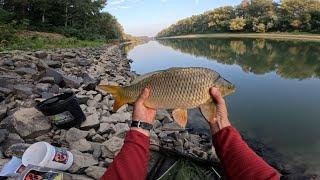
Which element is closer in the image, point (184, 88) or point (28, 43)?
point (184, 88)

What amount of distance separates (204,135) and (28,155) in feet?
16.2

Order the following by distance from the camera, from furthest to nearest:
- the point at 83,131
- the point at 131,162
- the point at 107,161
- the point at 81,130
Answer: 1. the point at 81,130
2. the point at 83,131
3. the point at 107,161
4. the point at 131,162

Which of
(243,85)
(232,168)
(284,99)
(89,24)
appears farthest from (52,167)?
(89,24)

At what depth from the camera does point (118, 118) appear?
26.6 ft

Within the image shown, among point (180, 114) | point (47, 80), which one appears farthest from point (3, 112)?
point (180, 114)

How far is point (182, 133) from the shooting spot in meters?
8.29

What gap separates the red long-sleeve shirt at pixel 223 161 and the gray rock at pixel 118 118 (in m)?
5.38

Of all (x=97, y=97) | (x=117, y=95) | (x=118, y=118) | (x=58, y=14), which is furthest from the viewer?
(x=58, y=14)

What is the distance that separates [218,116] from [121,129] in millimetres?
4726

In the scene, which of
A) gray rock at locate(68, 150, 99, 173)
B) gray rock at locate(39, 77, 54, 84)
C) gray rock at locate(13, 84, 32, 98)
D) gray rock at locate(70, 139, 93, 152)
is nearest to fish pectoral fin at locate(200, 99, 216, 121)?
gray rock at locate(68, 150, 99, 173)

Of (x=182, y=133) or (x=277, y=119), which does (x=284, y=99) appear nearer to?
(x=277, y=119)

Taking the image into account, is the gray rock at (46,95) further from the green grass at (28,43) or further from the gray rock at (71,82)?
the green grass at (28,43)

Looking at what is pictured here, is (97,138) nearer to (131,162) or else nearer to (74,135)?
(74,135)

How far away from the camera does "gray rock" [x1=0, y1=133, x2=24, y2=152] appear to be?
556 cm
